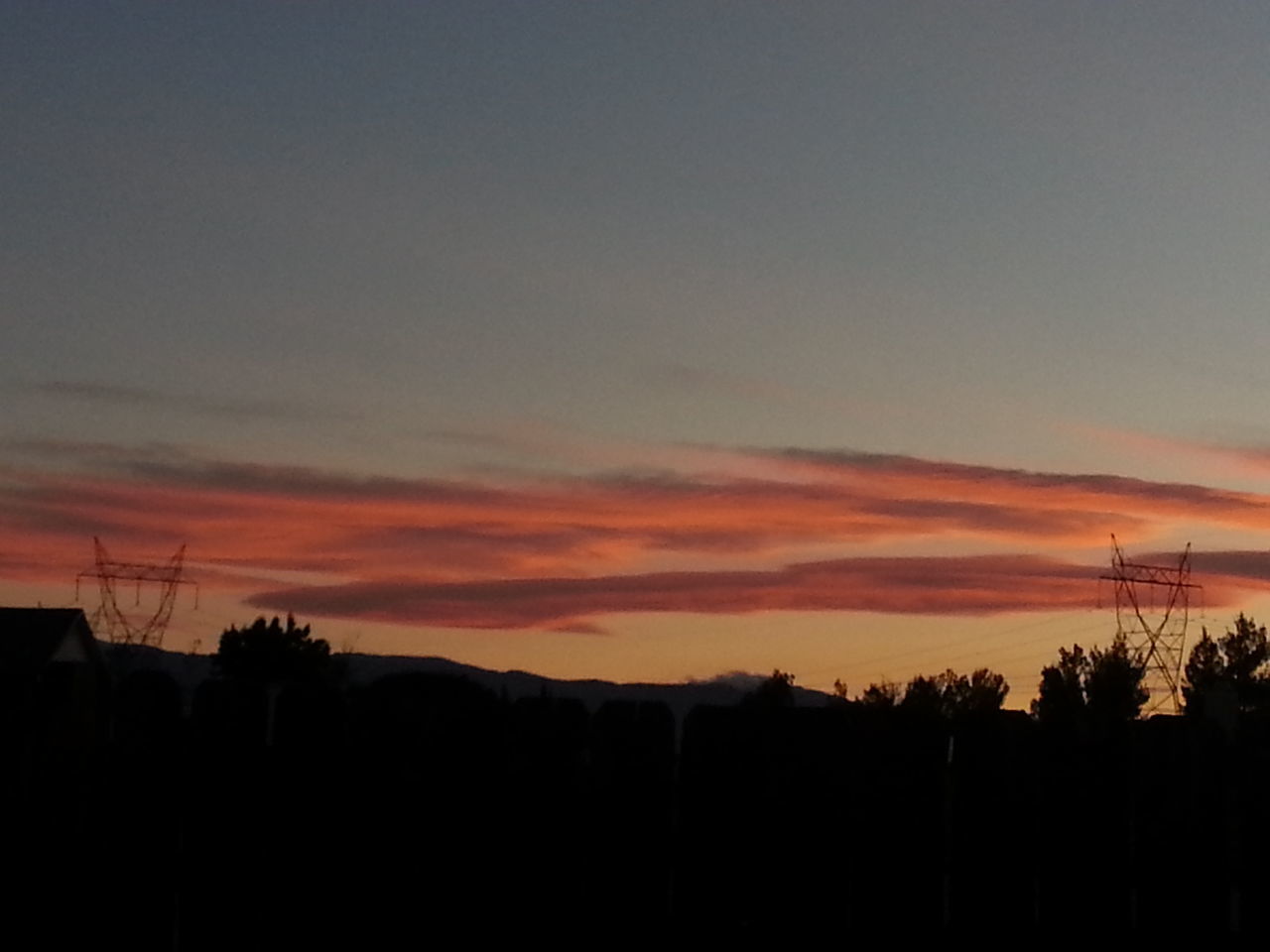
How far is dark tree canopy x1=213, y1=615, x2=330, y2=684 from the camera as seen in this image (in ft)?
354

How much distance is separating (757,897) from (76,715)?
10.4 ft

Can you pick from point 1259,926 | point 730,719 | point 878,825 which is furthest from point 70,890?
point 1259,926

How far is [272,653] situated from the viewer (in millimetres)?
110062

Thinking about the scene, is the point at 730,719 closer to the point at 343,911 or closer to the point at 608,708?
the point at 608,708

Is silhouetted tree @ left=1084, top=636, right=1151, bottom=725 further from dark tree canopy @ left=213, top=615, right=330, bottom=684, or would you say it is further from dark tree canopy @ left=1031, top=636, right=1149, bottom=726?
dark tree canopy @ left=213, top=615, right=330, bottom=684

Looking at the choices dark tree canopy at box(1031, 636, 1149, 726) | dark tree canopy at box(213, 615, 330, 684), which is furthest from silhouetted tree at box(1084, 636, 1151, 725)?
dark tree canopy at box(213, 615, 330, 684)

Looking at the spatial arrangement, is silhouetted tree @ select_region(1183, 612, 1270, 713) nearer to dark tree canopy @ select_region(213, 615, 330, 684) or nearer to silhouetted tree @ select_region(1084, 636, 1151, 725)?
silhouetted tree @ select_region(1084, 636, 1151, 725)

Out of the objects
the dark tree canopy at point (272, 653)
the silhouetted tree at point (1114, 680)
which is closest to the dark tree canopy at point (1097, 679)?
the silhouetted tree at point (1114, 680)

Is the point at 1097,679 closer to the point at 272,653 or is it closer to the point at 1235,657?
the point at 1235,657

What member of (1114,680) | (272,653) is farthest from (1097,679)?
(272,653)

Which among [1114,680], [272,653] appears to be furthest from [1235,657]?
[272,653]

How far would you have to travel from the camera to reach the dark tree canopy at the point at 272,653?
354 feet

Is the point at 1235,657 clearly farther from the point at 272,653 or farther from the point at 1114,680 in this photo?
the point at 272,653

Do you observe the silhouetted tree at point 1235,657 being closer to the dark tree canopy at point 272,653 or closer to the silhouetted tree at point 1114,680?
the silhouetted tree at point 1114,680
